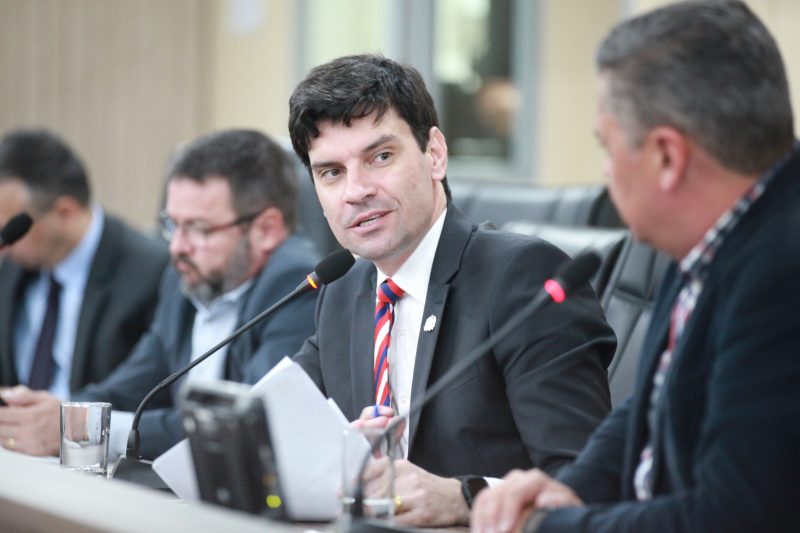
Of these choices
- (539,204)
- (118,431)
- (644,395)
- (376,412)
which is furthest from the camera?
(539,204)

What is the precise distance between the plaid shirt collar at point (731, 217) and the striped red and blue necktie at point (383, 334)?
0.83m

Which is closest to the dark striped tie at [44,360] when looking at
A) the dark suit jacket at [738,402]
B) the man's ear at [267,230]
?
the man's ear at [267,230]

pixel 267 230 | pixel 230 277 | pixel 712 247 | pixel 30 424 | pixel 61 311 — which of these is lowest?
pixel 61 311

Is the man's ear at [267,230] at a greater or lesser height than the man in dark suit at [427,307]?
lesser

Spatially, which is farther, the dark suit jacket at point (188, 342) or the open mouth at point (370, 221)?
the dark suit jacket at point (188, 342)

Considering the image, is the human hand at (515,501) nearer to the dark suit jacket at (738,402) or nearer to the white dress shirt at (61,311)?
the dark suit jacket at (738,402)

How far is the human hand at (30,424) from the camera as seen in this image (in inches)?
93.4

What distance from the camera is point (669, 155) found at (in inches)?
50.9

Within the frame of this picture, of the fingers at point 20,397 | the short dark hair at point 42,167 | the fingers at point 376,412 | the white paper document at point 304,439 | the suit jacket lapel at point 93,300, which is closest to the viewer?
the white paper document at point 304,439

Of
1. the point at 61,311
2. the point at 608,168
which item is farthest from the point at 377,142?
the point at 61,311

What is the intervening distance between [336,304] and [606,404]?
59 cm

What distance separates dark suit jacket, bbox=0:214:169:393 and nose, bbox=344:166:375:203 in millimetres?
1752

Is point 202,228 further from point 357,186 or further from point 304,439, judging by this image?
point 304,439

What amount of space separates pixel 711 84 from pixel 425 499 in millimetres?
706
